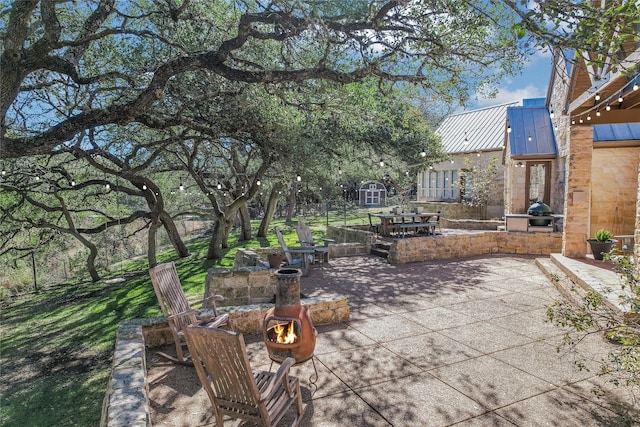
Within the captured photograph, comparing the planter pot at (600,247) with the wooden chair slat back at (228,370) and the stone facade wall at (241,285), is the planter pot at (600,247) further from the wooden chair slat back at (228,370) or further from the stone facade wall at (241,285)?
the wooden chair slat back at (228,370)

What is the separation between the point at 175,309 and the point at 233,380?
6.76 feet

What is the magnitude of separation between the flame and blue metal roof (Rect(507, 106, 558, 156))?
12596 mm

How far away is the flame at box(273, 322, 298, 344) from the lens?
11.8ft

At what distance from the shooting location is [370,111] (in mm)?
9281

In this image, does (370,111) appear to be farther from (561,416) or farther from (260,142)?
(561,416)

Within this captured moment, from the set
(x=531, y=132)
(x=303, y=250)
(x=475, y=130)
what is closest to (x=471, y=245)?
(x=303, y=250)

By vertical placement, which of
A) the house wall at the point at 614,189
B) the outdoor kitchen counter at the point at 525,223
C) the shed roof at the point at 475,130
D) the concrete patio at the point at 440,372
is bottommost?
the concrete patio at the point at 440,372

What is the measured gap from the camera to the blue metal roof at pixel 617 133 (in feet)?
33.3

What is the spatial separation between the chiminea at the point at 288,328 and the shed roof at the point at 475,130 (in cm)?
1822

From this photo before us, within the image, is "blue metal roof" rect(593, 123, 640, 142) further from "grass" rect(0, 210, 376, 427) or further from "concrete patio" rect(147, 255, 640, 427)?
"grass" rect(0, 210, 376, 427)

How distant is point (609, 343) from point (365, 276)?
4734 millimetres

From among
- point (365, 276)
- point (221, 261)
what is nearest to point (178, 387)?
point (365, 276)

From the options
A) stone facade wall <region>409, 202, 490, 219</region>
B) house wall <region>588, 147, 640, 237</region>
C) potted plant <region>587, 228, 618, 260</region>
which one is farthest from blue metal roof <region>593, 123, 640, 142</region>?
stone facade wall <region>409, 202, 490, 219</region>

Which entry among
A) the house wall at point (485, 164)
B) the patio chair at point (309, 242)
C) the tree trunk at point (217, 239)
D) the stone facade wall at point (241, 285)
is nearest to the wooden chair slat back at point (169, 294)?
the stone facade wall at point (241, 285)
